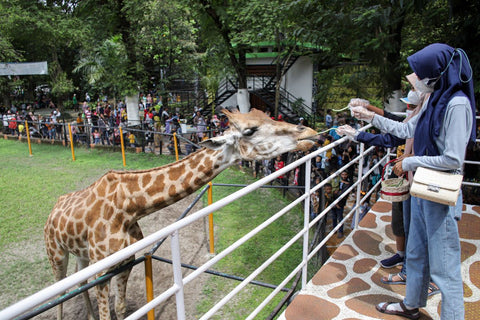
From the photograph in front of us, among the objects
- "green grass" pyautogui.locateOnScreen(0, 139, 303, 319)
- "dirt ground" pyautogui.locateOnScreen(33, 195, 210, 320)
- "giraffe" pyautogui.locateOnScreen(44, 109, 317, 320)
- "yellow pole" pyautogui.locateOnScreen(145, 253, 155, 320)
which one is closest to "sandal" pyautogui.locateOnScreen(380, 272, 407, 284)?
"giraffe" pyautogui.locateOnScreen(44, 109, 317, 320)

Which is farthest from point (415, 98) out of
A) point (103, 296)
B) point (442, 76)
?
point (103, 296)

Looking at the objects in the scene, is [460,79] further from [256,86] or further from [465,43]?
[256,86]

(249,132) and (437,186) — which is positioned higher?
(249,132)

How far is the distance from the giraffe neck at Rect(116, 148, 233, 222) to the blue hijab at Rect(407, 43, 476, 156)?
1.71 meters

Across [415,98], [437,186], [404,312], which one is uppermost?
[415,98]

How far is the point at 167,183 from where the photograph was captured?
127 inches

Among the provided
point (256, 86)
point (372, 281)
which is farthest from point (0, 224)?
point (256, 86)

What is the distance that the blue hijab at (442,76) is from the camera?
85.8 inches

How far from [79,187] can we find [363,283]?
8310 mm

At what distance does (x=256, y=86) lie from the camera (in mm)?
20453

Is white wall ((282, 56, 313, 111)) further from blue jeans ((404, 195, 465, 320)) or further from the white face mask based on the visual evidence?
blue jeans ((404, 195, 465, 320))

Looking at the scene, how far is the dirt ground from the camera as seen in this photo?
4.70 metres

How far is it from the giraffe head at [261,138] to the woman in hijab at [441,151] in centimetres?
113

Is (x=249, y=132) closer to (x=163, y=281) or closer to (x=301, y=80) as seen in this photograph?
(x=163, y=281)
